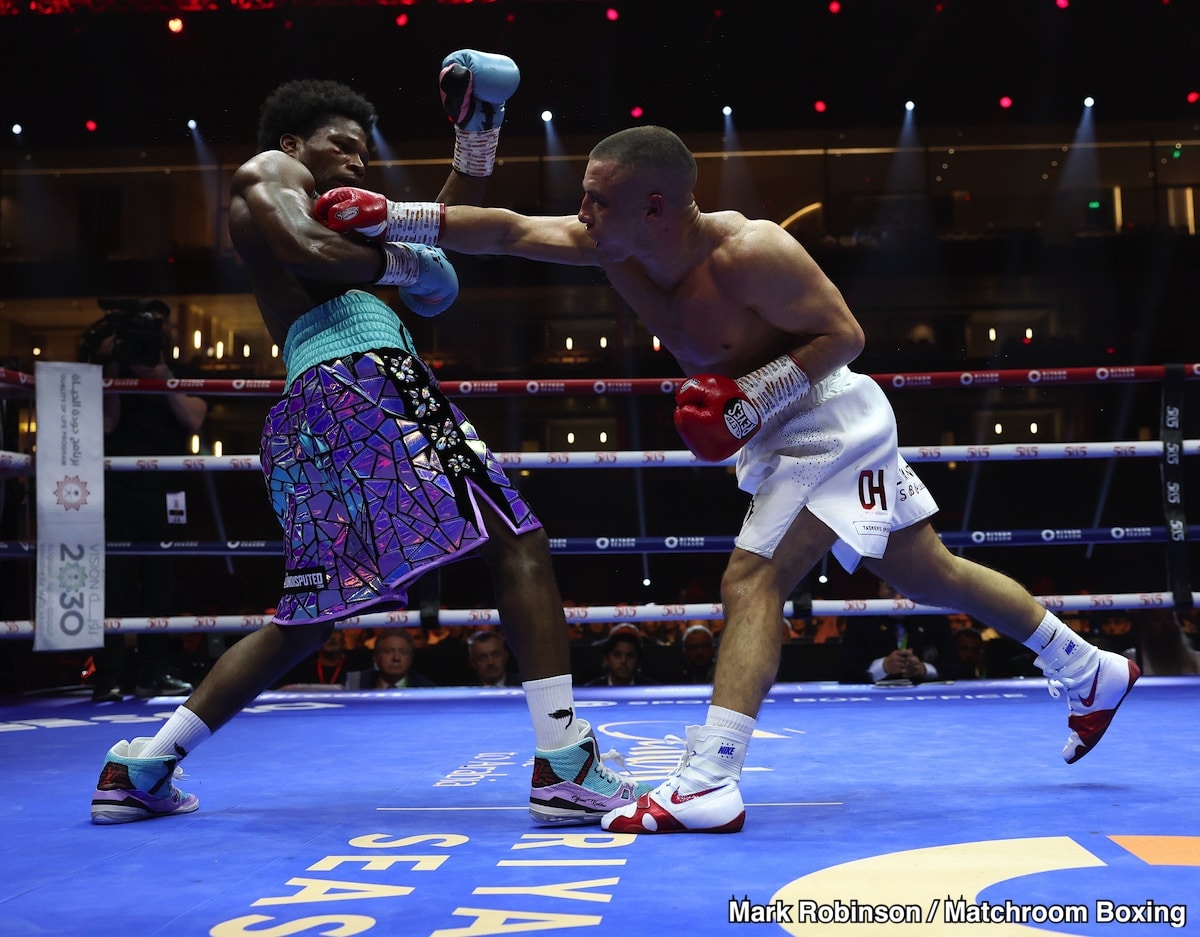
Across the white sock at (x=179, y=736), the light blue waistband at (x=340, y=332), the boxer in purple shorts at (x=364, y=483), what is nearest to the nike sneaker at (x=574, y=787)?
the boxer in purple shorts at (x=364, y=483)

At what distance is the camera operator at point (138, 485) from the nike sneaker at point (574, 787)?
7.68 feet

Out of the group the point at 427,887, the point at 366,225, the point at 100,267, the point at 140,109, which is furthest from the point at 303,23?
the point at 427,887

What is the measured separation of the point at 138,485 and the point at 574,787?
267 cm

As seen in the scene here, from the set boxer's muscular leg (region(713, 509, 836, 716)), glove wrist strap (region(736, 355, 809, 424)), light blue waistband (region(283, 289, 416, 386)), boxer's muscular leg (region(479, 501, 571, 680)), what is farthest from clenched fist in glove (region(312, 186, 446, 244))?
boxer's muscular leg (region(713, 509, 836, 716))

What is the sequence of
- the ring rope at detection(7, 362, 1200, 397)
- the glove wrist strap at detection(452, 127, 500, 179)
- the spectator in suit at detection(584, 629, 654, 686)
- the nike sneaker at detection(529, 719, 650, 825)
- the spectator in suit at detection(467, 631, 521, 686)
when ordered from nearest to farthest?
1. the nike sneaker at detection(529, 719, 650, 825)
2. the glove wrist strap at detection(452, 127, 500, 179)
3. the ring rope at detection(7, 362, 1200, 397)
4. the spectator in suit at detection(584, 629, 654, 686)
5. the spectator in suit at detection(467, 631, 521, 686)

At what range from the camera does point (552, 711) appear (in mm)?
1722

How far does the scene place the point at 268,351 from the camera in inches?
469

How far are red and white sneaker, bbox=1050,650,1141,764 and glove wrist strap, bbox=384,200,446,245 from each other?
1349mm

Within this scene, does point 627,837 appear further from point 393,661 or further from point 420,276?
point 393,661

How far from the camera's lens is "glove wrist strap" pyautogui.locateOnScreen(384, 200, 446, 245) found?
1.83m

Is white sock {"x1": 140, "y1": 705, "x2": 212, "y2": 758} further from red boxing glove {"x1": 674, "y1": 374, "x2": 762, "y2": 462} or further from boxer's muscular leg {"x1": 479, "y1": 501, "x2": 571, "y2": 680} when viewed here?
red boxing glove {"x1": 674, "y1": 374, "x2": 762, "y2": 462}

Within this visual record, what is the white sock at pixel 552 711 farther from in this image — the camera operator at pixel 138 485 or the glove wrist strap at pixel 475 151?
the camera operator at pixel 138 485

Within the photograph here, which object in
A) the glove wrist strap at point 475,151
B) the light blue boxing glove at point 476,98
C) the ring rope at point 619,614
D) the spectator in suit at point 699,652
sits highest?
the light blue boxing glove at point 476,98

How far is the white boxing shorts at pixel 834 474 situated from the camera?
1.85m
